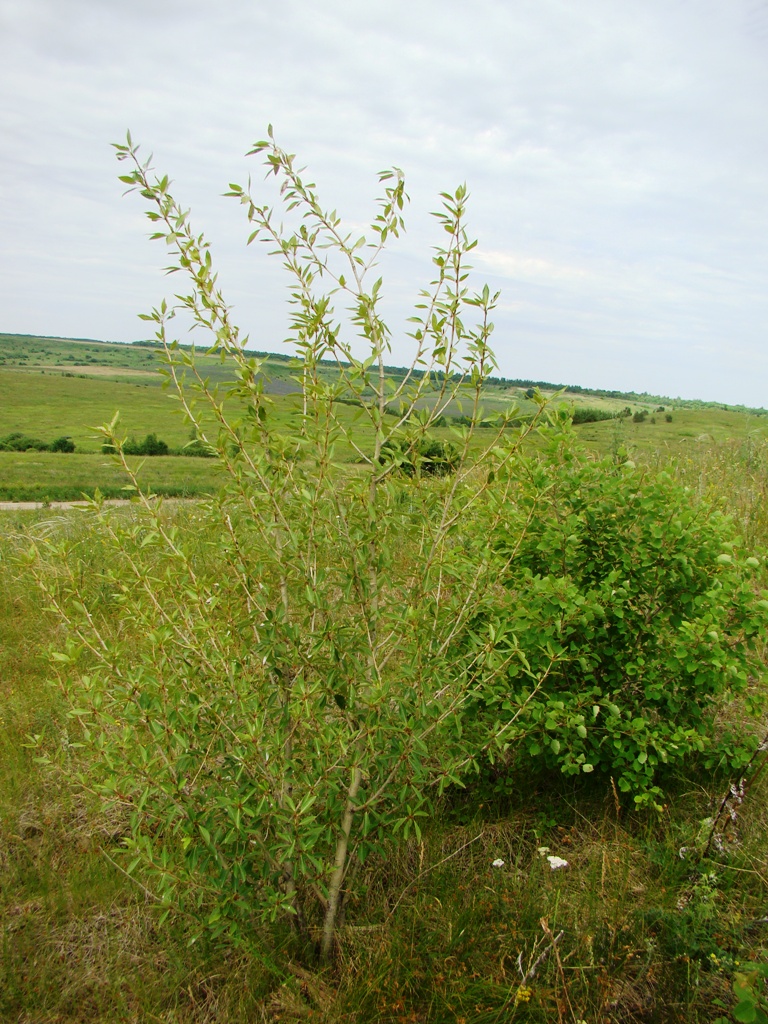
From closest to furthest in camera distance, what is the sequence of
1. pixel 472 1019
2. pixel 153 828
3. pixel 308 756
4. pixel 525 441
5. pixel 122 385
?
pixel 472 1019, pixel 308 756, pixel 525 441, pixel 153 828, pixel 122 385

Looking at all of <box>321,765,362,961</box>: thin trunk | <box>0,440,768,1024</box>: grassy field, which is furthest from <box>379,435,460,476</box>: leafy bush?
<box>0,440,768,1024</box>: grassy field

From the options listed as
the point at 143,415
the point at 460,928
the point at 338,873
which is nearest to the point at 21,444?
the point at 143,415

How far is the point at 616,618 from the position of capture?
3.29 metres

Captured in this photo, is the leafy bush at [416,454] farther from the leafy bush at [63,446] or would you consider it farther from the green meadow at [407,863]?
the leafy bush at [63,446]

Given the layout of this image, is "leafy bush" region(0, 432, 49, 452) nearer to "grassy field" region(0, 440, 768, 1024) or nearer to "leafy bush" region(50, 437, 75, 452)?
"leafy bush" region(50, 437, 75, 452)

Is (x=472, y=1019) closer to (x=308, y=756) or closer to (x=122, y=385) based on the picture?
(x=308, y=756)

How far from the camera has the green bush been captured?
→ 3020mm

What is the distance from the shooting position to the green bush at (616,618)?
3.02 meters

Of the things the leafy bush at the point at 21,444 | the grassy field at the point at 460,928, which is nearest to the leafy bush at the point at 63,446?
the leafy bush at the point at 21,444

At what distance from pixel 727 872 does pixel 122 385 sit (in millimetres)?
54772

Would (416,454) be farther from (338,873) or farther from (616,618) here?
(338,873)

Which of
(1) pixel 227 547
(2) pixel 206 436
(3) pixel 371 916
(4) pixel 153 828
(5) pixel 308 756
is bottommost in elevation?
(4) pixel 153 828

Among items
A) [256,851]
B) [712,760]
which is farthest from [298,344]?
[712,760]

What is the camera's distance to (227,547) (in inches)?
101
